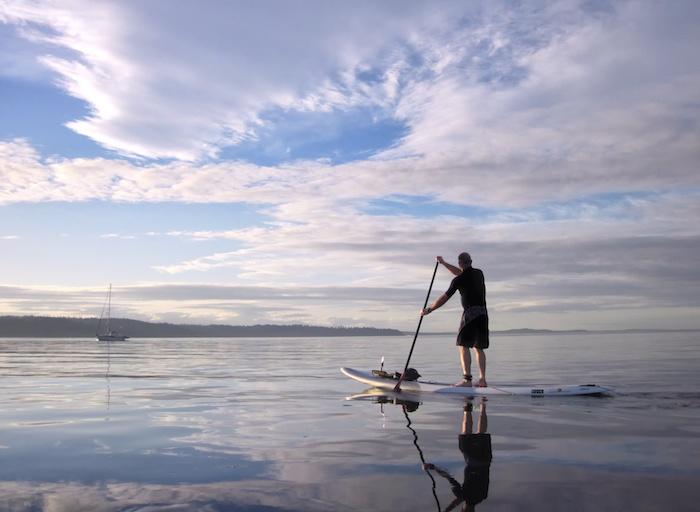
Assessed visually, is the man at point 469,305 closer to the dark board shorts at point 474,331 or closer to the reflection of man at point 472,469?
the dark board shorts at point 474,331

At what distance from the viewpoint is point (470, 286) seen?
12922 mm

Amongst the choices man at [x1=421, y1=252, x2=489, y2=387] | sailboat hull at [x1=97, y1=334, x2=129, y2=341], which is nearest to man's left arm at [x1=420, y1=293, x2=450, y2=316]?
man at [x1=421, y1=252, x2=489, y2=387]

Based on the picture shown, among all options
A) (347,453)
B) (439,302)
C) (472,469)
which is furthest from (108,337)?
(472,469)

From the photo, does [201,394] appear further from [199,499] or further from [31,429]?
[199,499]

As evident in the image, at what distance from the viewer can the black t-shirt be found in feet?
42.4

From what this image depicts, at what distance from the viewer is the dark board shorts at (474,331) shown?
1273 cm

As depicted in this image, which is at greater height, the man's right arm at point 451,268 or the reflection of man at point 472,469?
the man's right arm at point 451,268

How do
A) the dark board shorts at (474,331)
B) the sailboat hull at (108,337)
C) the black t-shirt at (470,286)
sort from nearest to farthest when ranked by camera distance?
the dark board shorts at (474,331)
the black t-shirt at (470,286)
the sailboat hull at (108,337)

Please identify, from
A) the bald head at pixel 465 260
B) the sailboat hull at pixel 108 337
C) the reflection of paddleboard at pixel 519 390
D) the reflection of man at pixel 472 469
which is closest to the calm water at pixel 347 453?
the reflection of man at pixel 472 469

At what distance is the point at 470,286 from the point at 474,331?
98 cm

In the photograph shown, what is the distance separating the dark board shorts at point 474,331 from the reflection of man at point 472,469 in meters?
4.45

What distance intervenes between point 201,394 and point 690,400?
9799mm

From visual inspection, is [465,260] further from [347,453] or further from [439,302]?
[347,453]

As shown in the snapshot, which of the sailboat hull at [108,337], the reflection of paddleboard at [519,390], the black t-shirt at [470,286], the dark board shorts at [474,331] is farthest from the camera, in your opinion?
the sailboat hull at [108,337]
